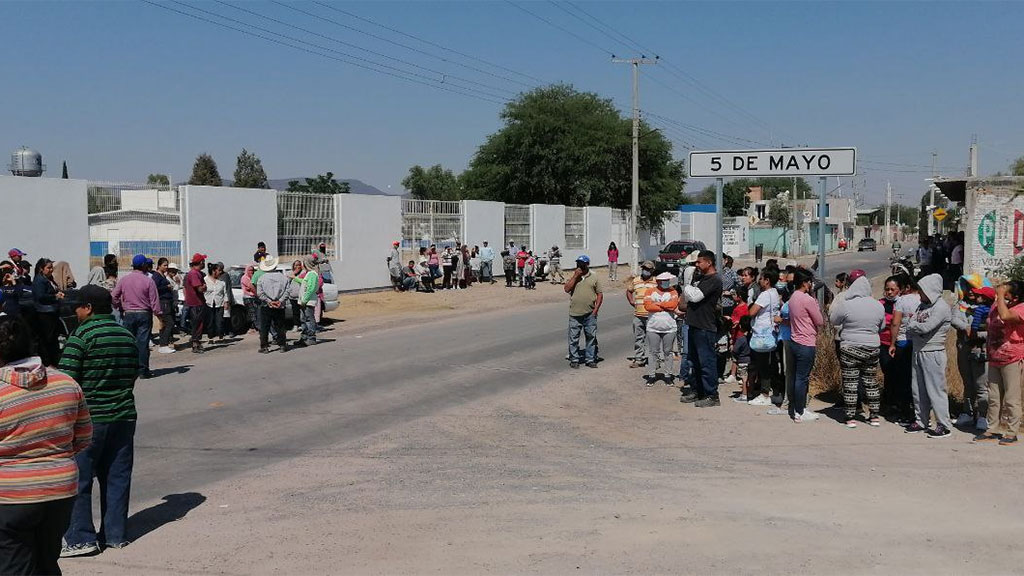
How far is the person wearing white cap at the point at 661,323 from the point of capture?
1209 centimetres

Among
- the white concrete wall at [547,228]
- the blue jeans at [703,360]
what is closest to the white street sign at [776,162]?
the blue jeans at [703,360]

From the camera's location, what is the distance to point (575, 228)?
4212 cm

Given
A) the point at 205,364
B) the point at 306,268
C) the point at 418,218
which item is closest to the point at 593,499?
the point at 205,364

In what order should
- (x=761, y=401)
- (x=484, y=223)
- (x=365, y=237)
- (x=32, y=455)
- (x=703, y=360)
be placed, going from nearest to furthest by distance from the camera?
(x=32, y=455), (x=703, y=360), (x=761, y=401), (x=365, y=237), (x=484, y=223)

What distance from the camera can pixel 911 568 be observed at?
5.55m

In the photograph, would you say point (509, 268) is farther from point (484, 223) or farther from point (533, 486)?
point (533, 486)

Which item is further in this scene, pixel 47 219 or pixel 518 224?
pixel 518 224

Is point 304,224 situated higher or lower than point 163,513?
higher

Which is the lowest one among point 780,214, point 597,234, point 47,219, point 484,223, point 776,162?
point 597,234

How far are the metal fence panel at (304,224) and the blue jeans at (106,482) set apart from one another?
19255 mm

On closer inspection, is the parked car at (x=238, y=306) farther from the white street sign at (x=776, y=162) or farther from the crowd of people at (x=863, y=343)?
the crowd of people at (x=863, y=343)

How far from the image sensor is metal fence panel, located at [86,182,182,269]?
19.7m

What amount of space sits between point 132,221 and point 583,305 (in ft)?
39.2

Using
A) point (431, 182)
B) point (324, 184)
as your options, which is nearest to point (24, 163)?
point (324, 184)
